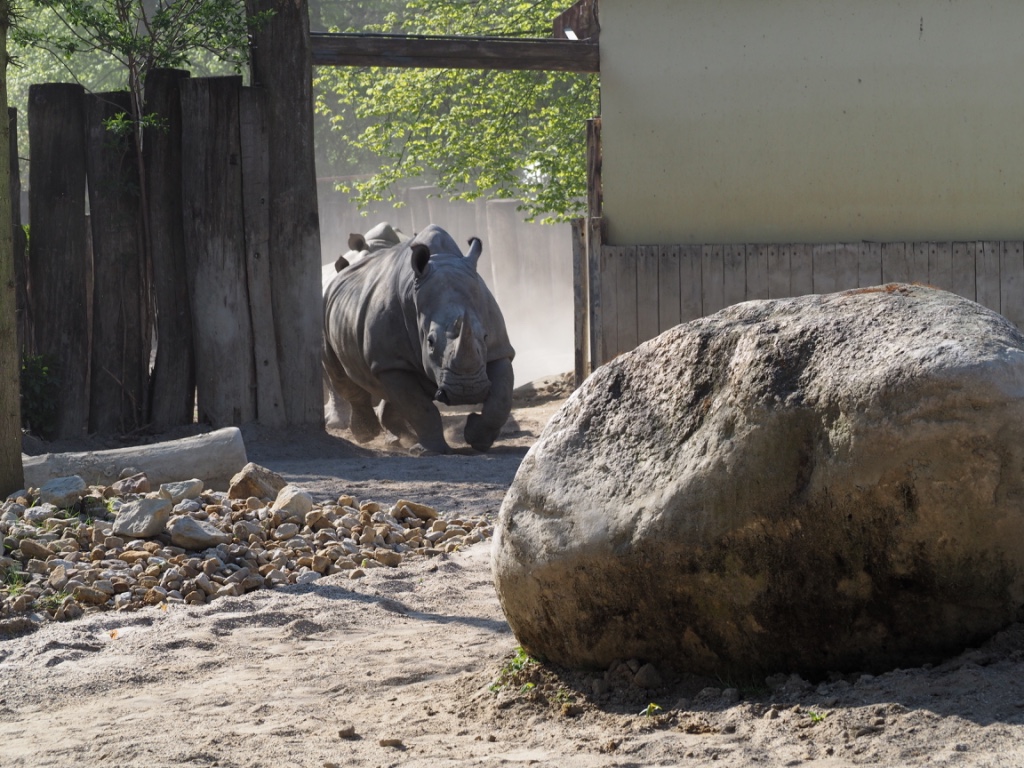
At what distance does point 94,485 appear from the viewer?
688 centimetres

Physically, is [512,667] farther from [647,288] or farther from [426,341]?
[647,288]

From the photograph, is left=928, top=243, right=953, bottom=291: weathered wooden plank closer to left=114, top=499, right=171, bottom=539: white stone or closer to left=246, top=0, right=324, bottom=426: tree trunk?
left=246, top=0, right=324, bottom=426: tree trunk

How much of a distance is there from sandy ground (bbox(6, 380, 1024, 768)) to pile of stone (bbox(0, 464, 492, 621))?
0.65 feet

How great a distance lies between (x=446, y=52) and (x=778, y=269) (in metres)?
3.17

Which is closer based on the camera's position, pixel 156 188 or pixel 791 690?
pixel 791 690

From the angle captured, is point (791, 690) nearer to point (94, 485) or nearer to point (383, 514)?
point (383, 514)

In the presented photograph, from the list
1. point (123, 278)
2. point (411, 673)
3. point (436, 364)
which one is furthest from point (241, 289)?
point (411, 673)

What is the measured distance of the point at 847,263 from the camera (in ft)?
33.9

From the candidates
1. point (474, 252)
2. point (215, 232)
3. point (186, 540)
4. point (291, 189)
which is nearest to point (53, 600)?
point (186, 540)

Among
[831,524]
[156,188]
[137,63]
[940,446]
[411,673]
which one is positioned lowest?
[411,673]

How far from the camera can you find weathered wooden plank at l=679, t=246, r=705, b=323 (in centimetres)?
1051

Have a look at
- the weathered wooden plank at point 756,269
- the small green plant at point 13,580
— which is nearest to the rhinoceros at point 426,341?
the weathered wooden plank at point 756,269

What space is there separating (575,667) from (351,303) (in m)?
7.57

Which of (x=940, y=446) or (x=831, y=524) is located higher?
(x=940, y=446)
